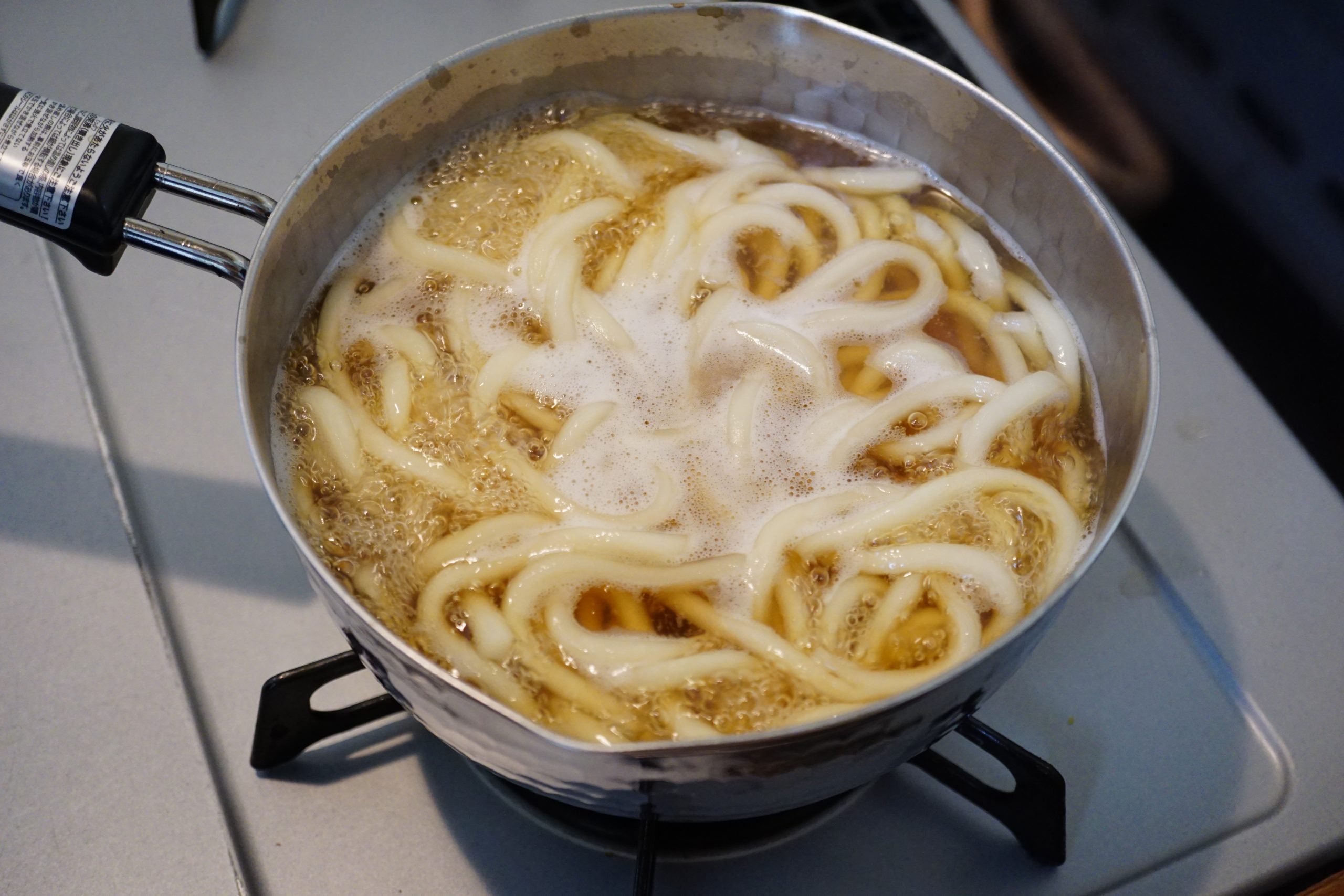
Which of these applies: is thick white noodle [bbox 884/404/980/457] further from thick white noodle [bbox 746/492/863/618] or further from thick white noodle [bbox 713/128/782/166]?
thick white noodle [bbox 713/128/782/166]

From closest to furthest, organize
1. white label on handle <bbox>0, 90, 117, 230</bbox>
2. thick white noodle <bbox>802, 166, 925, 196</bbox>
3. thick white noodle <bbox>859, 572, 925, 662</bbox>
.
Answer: white label on handle <bbox>0, 90, 117, 230</bbox>, thick white noodle <bbox>859, 572, 925, 662</bbox>, thick white noodle <bbox>802, 166, 925, 196</bbox>

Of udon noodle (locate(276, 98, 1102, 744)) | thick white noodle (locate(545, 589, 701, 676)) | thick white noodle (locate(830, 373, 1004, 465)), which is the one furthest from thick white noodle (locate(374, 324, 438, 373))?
thick white noodle (locate(830, 373, 1004, 465))

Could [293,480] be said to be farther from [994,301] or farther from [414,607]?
[994,301]

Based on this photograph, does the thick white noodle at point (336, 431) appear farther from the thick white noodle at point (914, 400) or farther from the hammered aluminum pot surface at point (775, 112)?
the thick white noodle at point (914, 400)

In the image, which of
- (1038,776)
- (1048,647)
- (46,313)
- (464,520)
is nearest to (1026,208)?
(1048,647)

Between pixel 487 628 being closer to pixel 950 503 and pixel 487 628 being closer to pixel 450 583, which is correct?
pixel 450 583

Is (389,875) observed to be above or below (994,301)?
below
